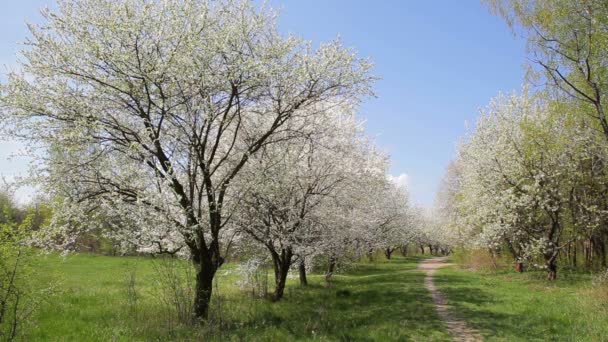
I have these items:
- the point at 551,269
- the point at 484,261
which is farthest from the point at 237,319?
the point at 484,261

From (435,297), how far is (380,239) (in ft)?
51.4

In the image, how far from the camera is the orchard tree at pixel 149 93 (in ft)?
38.7

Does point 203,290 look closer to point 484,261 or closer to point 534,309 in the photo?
point 534,309

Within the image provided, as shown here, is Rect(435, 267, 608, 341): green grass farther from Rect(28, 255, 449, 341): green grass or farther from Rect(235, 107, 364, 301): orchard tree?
Rect(235, 107, 364, 301): orchard tree

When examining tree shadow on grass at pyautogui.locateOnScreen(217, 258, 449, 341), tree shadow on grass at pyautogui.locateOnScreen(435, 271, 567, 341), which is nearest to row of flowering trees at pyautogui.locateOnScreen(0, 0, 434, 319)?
tree shadow on grass at pyautogui.locateOnScreen(217, 258, 449, 341)

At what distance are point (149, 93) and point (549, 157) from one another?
2318 cm

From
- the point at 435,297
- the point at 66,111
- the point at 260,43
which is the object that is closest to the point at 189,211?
the point at 66,111

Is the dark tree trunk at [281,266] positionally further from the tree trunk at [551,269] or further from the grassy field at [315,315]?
the tree trunk at [551,269]

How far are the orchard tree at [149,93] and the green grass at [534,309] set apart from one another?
9.33 metres

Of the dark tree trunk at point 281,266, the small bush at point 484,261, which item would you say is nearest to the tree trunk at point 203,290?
the dark tree trunk at point 281,266

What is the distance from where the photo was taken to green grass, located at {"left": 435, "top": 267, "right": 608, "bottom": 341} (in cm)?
1206

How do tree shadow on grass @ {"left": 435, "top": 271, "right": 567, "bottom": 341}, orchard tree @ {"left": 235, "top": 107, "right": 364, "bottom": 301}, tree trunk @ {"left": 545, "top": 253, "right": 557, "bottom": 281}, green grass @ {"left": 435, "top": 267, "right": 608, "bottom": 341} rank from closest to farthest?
1. green grass @ {"left": 435, "top": 267, "right": 608, "bottom": 341}
2. tree shadow on grass @ {"left": 435, "top": 271, "right": 567, "bottom": 341}
3. orchard tree @ {"left": 235, "top": 107, "right": 364, "bottom": 301}
4. tree trunk @ {"left": 545, "top": 253, "right": 557, "bottom": 281}

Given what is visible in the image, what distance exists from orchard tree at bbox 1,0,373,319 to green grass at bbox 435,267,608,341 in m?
9.33

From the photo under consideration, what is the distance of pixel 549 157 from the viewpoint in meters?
25.3
